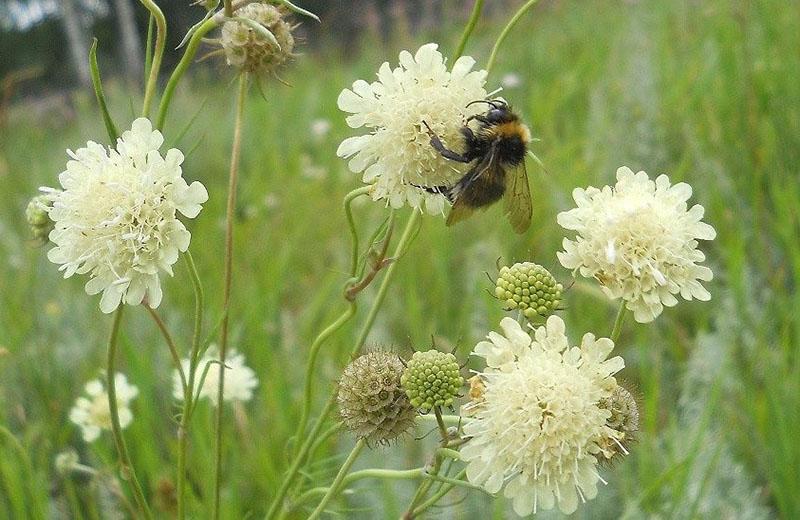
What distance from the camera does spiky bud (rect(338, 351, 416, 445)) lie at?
2.89 ft

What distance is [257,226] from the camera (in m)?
2.67

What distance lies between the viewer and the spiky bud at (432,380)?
76cm

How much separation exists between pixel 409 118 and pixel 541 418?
323 millimetres

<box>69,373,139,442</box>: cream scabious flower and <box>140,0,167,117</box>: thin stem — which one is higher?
<box>140,0,167,117</box>: thin stem

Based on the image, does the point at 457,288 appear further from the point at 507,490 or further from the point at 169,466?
the point at 507,490

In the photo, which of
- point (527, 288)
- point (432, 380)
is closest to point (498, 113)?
point (527, 288)

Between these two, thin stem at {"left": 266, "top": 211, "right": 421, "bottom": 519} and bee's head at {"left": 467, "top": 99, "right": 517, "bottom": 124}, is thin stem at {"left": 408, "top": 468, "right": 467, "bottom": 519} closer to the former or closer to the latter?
thin stem at {"left": 266, "top": 211, "right": 421, "bottom": 519}

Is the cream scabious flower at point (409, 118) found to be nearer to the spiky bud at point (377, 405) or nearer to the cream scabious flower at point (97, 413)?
the spiky bud at point (377, 405)

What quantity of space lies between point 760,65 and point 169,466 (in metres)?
2.10

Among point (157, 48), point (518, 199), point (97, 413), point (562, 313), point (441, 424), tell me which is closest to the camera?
point (441, 424)

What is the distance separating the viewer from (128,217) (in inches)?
32.1

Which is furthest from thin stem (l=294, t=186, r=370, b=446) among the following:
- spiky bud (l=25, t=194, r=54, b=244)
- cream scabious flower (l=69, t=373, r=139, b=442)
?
cream scabious flower (l=69, t=373, r=139, b=442)

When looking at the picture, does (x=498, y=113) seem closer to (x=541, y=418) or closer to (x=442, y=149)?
(x=442, y=149)

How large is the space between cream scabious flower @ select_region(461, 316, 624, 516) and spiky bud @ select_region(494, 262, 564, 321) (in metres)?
0.05
